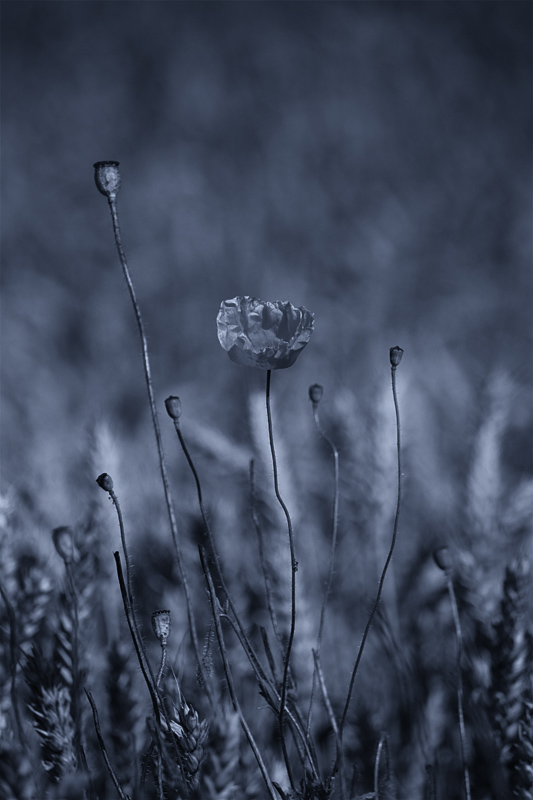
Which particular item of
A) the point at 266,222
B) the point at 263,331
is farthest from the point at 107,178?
the point at 266,222

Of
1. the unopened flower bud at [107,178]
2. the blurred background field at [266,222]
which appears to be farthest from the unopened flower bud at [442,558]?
the blurred background field at [266,222]

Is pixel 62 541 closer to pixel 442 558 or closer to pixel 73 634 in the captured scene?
pixel 73 634

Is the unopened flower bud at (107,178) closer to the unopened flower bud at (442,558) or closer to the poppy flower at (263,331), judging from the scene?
the poppy flower at (263,331)

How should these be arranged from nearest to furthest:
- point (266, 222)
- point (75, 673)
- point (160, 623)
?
point (160, 623) → point (75, 673) → point (266, 222)

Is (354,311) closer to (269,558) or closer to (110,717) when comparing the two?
(269,558)

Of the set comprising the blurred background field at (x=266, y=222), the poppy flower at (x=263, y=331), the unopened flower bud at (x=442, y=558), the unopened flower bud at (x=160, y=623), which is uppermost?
the blurred background field at (x=266, y=222)

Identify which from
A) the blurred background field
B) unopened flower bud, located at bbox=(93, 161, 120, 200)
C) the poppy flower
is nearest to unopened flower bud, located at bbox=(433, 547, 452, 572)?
the poppy flower

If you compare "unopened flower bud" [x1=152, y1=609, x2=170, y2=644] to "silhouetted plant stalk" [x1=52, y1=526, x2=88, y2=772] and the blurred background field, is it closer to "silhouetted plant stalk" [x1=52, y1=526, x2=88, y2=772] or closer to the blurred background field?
"silhouetted plant stalk" [x1=52, y1=526, x2=88, y2=772]

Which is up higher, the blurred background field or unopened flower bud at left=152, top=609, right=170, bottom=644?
the blurred background field

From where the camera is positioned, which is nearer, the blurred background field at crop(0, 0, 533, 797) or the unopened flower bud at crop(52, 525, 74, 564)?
the unopened flower bud at crop(52, 525, 74, 564)
